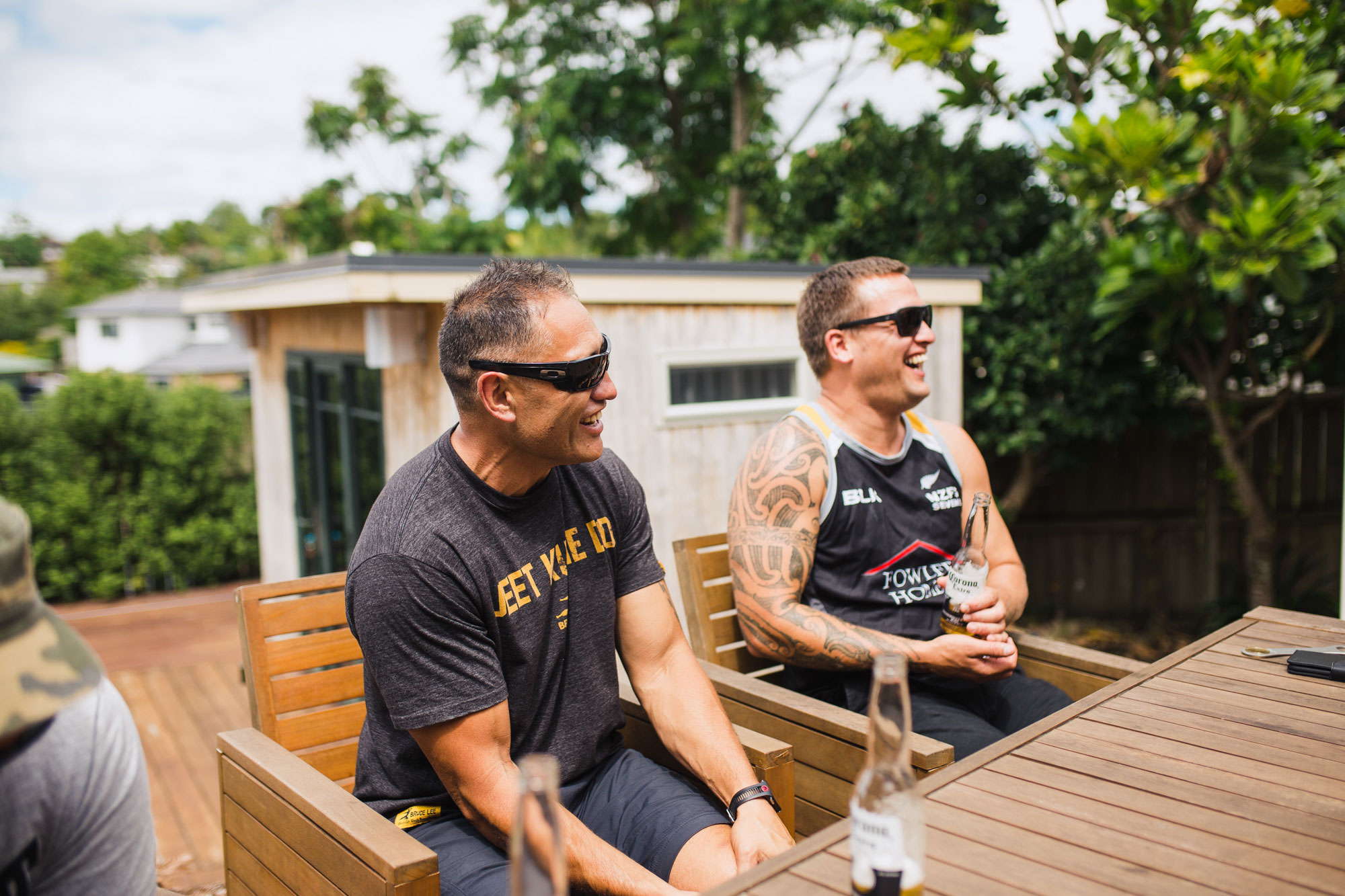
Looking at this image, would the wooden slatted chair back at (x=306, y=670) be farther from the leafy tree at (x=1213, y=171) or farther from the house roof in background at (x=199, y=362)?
the house roof in background at (x=199, y=362)

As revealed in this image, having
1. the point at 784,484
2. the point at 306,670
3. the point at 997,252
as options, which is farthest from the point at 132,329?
the point at 784,484

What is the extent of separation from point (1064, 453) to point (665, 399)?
3.24 m

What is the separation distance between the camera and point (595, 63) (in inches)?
572

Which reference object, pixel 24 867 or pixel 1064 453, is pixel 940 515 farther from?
pixel 1064 453


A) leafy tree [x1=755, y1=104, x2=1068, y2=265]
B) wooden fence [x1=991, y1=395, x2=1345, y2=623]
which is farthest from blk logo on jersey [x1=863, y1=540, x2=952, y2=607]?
wooden fence [x1=991, y1=395, x2=1345, y2=623]

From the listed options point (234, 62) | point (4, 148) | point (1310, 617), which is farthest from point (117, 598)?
point (4, 148)

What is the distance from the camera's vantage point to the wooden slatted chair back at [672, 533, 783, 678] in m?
2.42

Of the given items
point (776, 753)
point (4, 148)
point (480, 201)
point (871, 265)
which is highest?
point (4, 148)

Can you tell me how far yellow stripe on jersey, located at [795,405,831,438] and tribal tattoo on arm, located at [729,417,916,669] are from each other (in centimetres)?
3

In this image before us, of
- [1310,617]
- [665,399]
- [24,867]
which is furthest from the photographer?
[665,399]

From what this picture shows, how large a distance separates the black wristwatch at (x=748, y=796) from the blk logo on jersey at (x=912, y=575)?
69 centimetres

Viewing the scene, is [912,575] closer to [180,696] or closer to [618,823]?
[618,823]

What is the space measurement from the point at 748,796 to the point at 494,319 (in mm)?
993

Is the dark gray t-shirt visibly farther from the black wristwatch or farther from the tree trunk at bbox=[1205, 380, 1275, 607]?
the tree trunk at bbox=[1205, 380, 1275, 607]
